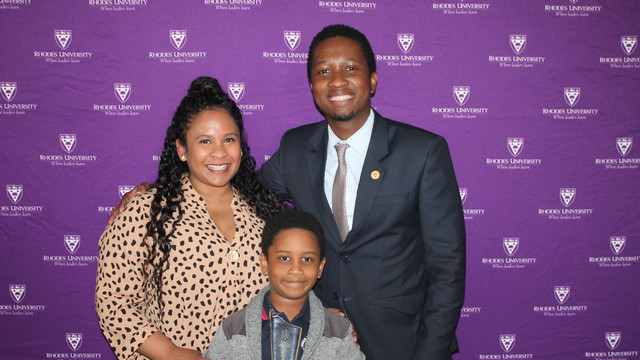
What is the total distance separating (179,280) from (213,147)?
603 mm

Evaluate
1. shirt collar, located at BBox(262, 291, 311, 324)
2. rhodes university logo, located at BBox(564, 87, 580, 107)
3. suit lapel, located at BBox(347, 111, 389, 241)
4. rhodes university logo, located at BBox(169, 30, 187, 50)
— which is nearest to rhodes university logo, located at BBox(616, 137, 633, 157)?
rhodes university logo, located at BBox(564, 87, 580, 107)

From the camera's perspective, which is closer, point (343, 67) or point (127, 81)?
point (343, 67)

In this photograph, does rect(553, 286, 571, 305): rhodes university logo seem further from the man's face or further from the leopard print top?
the leopard print top

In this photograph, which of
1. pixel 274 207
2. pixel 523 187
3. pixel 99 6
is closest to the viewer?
pixel 274 207

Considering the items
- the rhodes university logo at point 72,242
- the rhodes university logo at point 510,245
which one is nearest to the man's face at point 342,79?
the rhodes university logo at point 510,245

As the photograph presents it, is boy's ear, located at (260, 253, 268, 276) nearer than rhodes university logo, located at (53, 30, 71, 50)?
Yes

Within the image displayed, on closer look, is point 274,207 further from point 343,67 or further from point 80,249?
point 80,249

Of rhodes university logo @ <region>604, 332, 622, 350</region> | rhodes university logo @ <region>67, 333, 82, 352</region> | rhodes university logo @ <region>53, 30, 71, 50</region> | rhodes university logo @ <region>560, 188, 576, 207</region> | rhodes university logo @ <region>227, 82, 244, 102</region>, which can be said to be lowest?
rhodes university logo @ <region>604, 332, 622, 350</region>

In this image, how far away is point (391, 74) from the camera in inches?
100

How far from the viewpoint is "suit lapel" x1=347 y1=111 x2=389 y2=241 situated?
5.61ft

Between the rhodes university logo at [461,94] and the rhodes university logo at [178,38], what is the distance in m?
1.86

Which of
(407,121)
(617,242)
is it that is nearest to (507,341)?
(617,242)

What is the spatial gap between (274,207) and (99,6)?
1830 mm

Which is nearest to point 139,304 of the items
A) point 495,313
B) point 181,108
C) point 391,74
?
point 181,108
